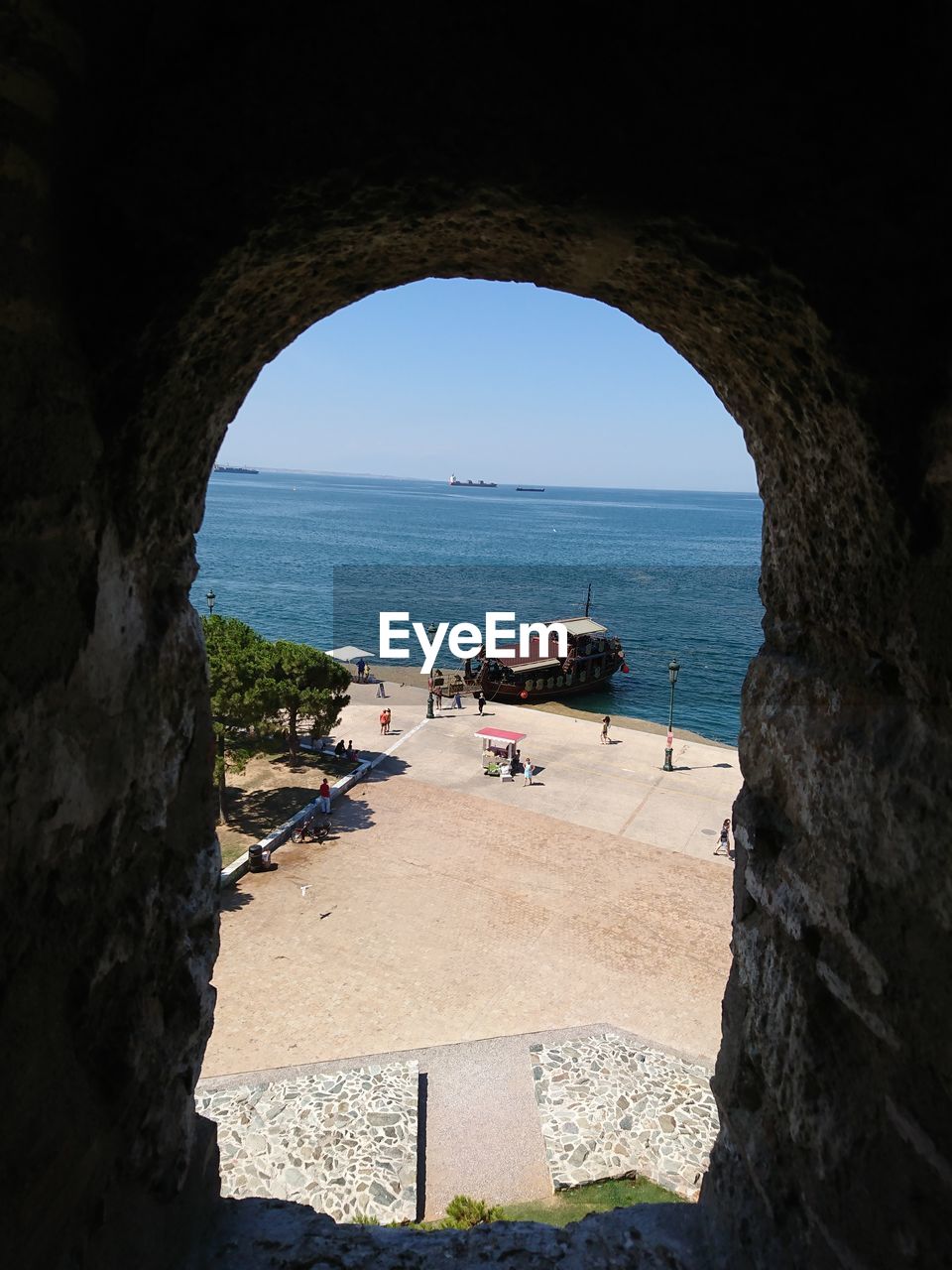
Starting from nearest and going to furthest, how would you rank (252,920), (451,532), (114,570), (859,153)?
(859,153) < (114,570) < (252,920) < (451,532)

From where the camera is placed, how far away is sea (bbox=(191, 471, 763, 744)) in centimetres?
4066

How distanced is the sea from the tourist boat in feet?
A: 3.37

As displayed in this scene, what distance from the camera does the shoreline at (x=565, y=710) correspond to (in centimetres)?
2907

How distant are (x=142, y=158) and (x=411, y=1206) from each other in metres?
8.47

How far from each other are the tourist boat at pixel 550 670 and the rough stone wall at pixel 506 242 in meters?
28.9

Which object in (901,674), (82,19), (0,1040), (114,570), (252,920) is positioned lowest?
(252,920)

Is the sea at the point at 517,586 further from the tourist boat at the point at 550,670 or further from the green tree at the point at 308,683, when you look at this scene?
the green tree at the point at 308,683

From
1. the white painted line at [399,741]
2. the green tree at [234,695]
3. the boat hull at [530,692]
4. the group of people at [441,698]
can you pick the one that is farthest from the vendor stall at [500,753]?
the boat hull at [530,692]

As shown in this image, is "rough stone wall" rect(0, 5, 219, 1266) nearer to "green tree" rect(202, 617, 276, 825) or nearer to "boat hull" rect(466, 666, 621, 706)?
"green tree" rect(202, 617, 276, 825)

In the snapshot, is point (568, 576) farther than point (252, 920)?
Yes

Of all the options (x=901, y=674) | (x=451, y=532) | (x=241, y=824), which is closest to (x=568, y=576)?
(x=451, y=532)

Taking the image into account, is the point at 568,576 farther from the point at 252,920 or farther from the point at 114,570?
the point at 114,570

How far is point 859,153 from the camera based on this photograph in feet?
8.38

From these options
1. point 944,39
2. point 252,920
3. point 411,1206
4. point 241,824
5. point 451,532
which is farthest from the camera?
point 451,532
